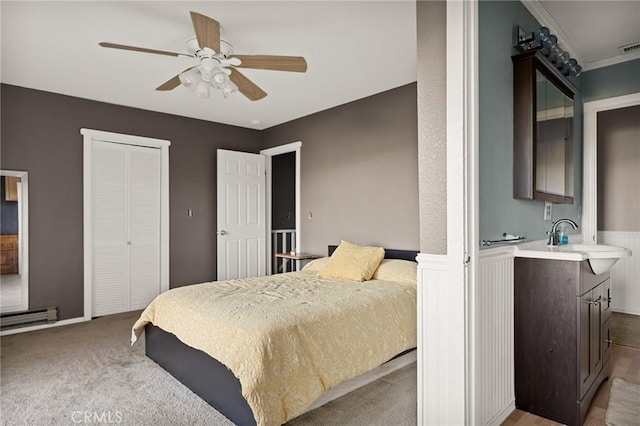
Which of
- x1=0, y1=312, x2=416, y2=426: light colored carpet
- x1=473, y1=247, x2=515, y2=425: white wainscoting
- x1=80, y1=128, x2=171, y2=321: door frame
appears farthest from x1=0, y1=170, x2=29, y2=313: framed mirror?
x1=473, y1=247, x2=515, y2=425: white wainscoting

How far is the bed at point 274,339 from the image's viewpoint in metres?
1.92

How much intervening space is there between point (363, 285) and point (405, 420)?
1194mm

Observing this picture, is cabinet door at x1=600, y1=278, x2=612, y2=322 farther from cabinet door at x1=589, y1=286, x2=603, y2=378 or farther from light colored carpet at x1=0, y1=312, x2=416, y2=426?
light colored carpet at x1=0, y1=312, x2=416, y2=426

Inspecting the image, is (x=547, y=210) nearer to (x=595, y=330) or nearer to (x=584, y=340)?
(x=595, y=330)

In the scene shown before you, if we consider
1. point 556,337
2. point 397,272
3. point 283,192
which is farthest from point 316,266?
point 283,192

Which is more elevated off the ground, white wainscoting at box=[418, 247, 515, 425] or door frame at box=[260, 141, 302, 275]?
door frame at box=[260, 141, 302, 275]

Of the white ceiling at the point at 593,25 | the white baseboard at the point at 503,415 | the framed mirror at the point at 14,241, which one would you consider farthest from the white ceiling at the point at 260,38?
the white baseboard at the point at 503,415

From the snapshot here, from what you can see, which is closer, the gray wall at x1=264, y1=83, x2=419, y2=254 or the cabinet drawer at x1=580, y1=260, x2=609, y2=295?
the cabinet drawer at x1=580, y1=260, x2=609, y2=295

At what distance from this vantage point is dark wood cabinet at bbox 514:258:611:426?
199cm

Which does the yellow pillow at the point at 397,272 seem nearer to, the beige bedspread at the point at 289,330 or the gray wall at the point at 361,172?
the beige bedspread at the point at 289,330

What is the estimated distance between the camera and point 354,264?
11.6 ft

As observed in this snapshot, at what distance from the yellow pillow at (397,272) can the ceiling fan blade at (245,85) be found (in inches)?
78.2

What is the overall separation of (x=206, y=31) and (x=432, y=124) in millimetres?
1564

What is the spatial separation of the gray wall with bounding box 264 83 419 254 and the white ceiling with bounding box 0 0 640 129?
0.37 metres
